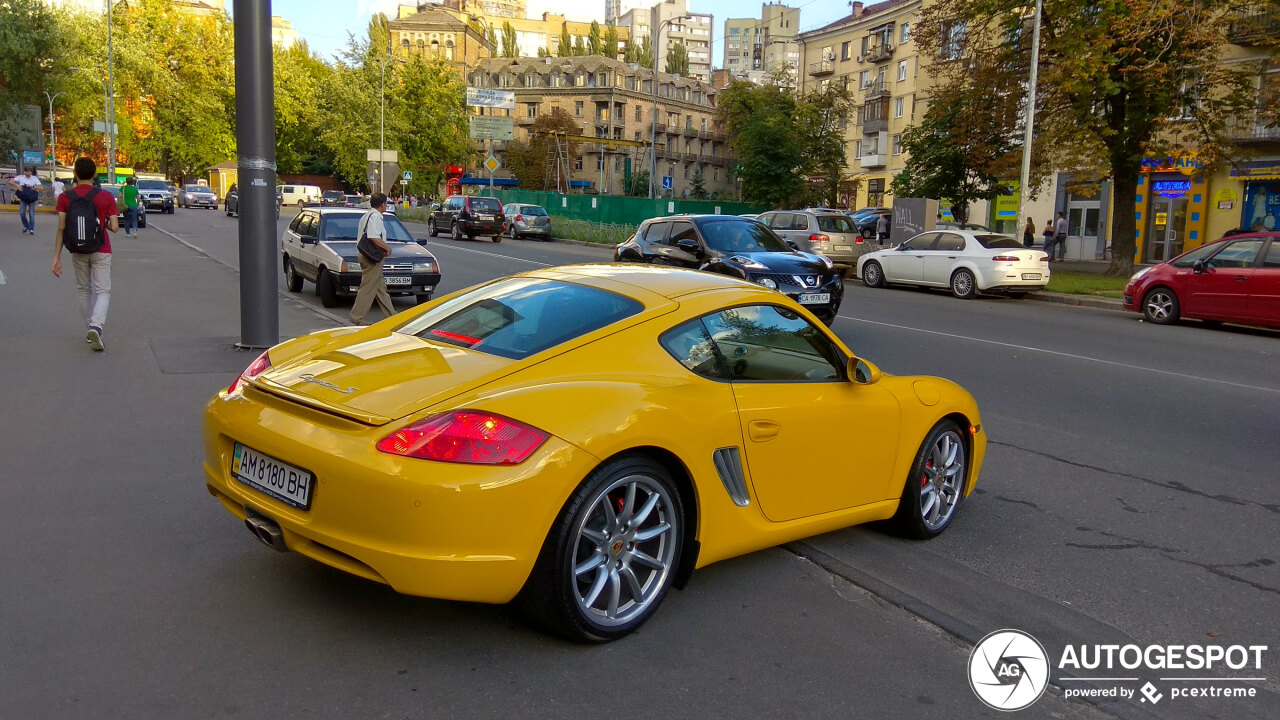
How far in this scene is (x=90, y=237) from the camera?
379 inches

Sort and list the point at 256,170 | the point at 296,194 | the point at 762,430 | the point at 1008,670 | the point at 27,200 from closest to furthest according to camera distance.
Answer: the point at 1008,670 → the point at 762,430 → the point at 256,170 → the point at 27,200 → the point at 296,194

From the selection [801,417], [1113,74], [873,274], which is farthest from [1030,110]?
[801,417]

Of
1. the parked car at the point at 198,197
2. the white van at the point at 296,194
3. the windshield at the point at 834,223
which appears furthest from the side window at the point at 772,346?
the white van at the point at 296,194

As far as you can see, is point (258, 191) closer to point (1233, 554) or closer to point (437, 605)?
point (437, 605)

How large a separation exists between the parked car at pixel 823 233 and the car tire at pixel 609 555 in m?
22.6

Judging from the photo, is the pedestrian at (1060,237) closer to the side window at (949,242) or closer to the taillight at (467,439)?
the side window at (949,242)

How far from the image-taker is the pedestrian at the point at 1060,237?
1385 inches

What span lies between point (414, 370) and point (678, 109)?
11647 cm

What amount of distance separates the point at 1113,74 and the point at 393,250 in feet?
63.5

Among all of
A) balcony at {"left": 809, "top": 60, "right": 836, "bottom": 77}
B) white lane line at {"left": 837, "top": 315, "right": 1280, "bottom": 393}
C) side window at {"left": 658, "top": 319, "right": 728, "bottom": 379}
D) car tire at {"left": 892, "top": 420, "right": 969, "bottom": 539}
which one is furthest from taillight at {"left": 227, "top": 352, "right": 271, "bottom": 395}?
balcony at {"left": 809, "top": 60, "right": 836, "bottom": 77}

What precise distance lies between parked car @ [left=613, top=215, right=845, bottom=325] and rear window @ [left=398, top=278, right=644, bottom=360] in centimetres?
874

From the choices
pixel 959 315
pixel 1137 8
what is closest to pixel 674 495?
pixel 959 315

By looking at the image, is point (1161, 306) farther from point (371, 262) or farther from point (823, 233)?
point (371, 262)

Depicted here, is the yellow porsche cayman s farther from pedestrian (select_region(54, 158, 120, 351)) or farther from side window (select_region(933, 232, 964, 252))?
side window (select_region(933, 232, 964, 252))
